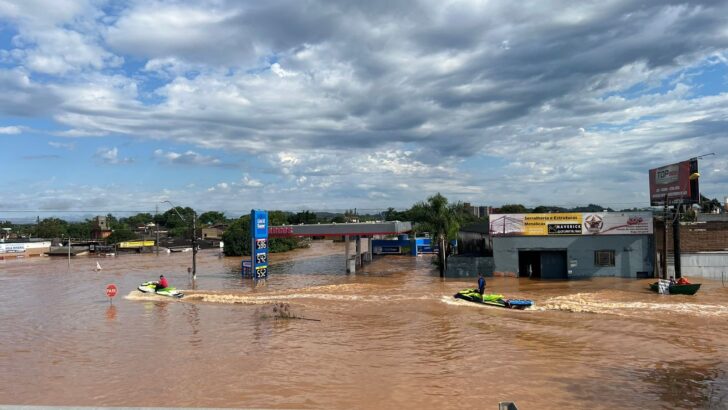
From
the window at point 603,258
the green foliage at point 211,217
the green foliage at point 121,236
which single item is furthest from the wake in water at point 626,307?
the green foliage at point 211,217

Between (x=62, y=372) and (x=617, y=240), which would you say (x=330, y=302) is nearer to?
(x=62, y=372)

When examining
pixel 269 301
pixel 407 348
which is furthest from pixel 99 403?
pixel 269 301

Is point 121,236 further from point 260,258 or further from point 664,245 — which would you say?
point 664,245

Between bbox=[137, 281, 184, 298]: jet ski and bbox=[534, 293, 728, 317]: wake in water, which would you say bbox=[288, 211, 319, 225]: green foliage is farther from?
bbox=[534, 293, 728, 317]: wake in water

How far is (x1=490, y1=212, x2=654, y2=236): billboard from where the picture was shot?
120ft

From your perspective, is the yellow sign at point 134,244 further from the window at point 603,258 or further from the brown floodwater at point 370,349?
the window at point 603,258

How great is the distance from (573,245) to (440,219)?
9895 mm

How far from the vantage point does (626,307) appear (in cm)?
2522

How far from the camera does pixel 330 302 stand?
29.0 m

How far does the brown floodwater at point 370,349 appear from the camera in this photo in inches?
517

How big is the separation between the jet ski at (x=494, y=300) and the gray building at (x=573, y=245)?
11.8 metres

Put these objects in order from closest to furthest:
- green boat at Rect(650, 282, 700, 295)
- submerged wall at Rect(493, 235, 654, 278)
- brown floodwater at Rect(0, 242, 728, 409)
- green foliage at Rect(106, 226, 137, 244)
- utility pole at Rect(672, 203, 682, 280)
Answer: brown floodwater at Rect(0, 242, 728, 409), green boat at Rect(650, 282, 700, 295), utility pole at Rect(672, 203, 682, 280), submerged wall at Rect(493, 235, 654, 278), green foliage at Rect(106, 226, 137, 244)

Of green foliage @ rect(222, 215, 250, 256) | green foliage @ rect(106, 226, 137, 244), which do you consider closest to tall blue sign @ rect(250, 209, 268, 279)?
green foliage @ rect(222, 215, 250, 256)

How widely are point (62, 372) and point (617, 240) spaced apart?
3471cm
